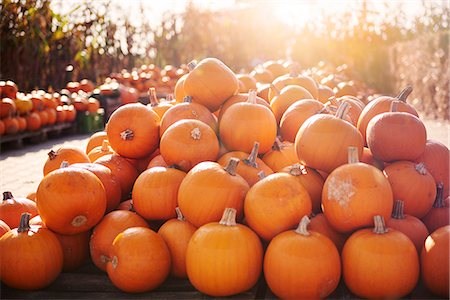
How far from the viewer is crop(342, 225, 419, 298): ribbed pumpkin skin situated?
179 centimetres

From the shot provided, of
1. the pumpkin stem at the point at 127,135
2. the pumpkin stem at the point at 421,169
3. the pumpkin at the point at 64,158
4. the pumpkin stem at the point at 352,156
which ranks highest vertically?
the pumpkin stem at the point at 127,135

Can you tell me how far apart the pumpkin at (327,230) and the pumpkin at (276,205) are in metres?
0.06

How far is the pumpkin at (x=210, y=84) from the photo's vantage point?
2.84 metres

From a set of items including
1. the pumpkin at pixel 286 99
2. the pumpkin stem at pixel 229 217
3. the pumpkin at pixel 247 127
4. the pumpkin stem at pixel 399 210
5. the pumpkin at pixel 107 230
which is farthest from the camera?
the pumpkin at pixel 286 99

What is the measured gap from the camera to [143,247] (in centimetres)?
200

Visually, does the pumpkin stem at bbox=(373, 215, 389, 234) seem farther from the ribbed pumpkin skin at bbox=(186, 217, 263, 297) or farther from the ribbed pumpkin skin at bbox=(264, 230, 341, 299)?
the ribbed pumpkin skin at bbox=(186, 217, 263, 297)

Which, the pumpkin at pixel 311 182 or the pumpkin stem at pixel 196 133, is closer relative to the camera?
the pumpkin at pixel 311 182

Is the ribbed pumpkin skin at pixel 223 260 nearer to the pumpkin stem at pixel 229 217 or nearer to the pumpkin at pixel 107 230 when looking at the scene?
the pumpkin stem at pixel 229 217

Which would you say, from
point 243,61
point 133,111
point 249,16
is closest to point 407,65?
point 243,61

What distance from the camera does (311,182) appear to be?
7.07 ft

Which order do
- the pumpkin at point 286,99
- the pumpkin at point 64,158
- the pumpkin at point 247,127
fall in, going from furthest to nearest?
the pumpkin at point 286,99
the pumpkin at point 64,158
the pumpkin at point 247,127

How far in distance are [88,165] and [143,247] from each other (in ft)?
2.19

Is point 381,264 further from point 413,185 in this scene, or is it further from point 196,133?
point 196,133

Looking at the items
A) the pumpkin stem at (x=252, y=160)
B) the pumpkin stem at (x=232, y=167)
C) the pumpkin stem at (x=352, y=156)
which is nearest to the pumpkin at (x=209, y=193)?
the pumpkin stem at (x=232, y=167)
